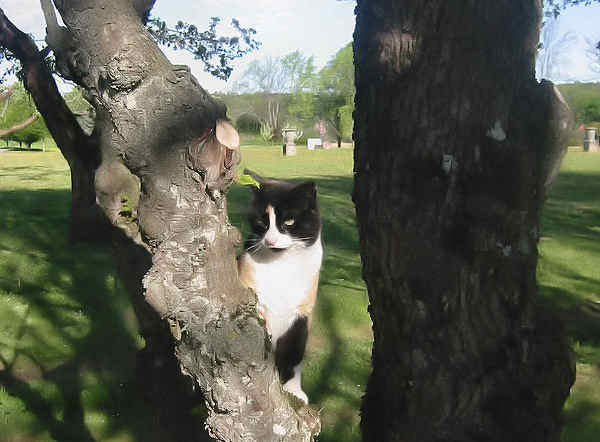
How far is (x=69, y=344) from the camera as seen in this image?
18.0 ft

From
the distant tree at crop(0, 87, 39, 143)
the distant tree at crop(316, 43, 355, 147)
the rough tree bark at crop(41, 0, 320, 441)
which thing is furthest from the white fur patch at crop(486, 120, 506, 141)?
the distant tree at crop(316, 43, 355, 147)

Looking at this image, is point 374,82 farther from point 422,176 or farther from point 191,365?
point 191,365

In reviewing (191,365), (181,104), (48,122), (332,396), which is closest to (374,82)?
(181,104)

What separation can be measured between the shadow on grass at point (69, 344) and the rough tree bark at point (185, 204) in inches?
63.4

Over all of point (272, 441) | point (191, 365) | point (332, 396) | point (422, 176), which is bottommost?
point (332, 396)

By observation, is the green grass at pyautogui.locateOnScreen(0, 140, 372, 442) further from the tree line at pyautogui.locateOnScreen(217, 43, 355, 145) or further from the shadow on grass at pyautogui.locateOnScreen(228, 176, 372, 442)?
the tree line at pyautogui.locateOnScreen(217, 43, 355, 145)

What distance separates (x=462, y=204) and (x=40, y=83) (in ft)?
22.8

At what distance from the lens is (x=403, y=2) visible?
2.17 metres

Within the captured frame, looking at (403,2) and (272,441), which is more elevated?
(403,2)

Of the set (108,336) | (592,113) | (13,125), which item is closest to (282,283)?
(108,336)

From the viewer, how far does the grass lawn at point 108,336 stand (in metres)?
4.27

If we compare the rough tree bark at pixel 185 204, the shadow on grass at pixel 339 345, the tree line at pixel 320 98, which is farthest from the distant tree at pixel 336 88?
the rough tree bark at pixel 185 204

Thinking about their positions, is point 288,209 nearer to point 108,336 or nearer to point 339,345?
point 339,345

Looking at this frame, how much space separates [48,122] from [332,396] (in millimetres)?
5209
